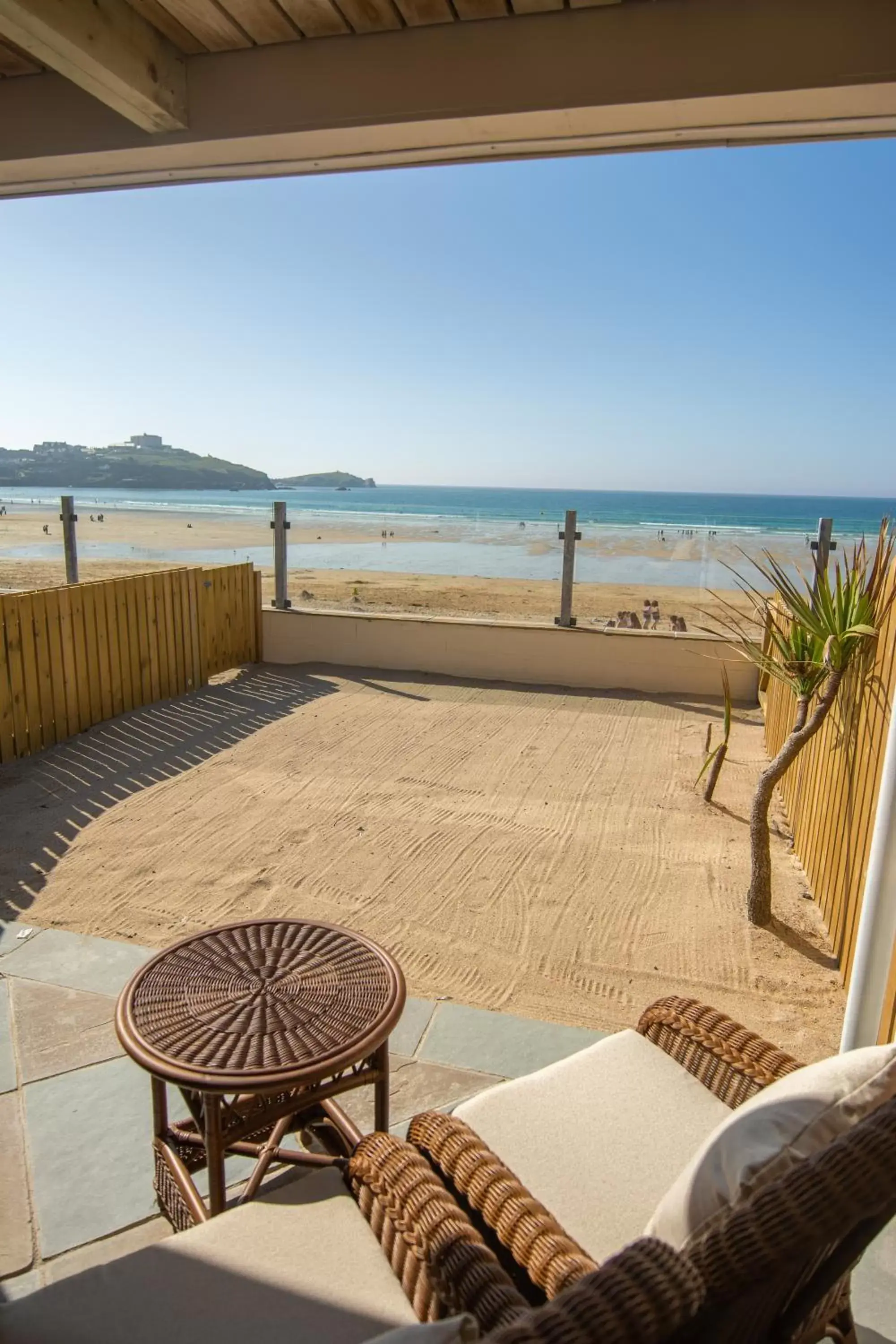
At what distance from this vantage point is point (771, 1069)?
1.44 m

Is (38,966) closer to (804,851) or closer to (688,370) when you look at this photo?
(804,851)

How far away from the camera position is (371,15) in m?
1.95

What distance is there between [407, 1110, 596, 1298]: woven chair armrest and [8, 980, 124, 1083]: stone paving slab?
1.35 metres

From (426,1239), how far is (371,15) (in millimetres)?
2554

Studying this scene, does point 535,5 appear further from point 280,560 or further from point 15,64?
point 280,560

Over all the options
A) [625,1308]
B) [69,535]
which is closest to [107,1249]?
[625,1308]

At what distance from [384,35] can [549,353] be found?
5735 cm

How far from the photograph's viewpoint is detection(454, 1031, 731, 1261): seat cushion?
1233 mm

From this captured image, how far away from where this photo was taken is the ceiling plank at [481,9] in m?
1.90

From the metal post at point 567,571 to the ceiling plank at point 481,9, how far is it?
18.2ft

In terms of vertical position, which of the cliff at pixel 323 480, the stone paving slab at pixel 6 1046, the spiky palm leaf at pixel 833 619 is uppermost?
the cliff at pixel 323 480

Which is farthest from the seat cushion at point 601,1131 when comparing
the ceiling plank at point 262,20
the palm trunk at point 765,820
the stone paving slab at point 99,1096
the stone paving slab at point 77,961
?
the ceiling plank at point 262,20

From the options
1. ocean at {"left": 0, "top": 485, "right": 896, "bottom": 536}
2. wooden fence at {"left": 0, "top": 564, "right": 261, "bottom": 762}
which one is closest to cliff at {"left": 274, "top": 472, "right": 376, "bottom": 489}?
ocean at {"left": 0, "top": 485, "right": 896, "bottom": 536}

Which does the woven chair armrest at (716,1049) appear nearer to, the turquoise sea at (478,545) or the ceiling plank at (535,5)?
the ceiling plank at (535,5)
